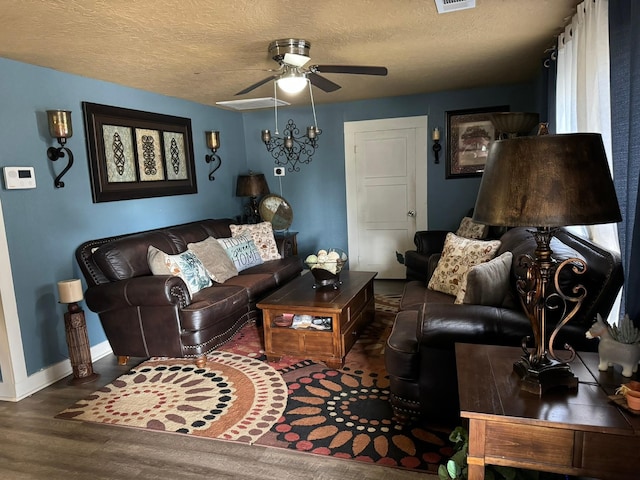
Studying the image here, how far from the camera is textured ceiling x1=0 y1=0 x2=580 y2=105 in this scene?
7.29ft

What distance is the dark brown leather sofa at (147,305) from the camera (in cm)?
314

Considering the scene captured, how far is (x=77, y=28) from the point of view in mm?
2393

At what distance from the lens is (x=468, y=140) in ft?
16.6

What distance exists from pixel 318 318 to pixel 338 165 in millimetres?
2831

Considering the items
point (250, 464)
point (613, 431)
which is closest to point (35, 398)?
point (250, 464)

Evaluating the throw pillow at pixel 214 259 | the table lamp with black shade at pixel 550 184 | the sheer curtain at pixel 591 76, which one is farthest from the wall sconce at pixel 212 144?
the table lamp with black shade at pixel 550 184

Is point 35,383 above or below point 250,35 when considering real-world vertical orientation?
below

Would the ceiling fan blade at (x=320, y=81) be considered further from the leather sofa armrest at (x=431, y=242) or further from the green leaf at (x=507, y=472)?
the green leaf at (x=507, y=472)

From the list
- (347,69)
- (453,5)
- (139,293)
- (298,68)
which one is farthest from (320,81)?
(139,293)

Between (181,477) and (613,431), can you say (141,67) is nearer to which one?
(181,477)

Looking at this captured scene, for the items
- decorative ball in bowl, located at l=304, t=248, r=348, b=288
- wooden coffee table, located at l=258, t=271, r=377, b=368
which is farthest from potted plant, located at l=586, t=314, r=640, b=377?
decorative ball in bowl, located at l=304, t=248, r=348, b=288

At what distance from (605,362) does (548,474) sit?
482 millimetres

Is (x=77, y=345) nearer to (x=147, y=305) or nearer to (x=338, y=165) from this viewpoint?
(x=147, y=305)

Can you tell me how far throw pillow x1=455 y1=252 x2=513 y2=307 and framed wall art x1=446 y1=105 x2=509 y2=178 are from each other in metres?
2.94
